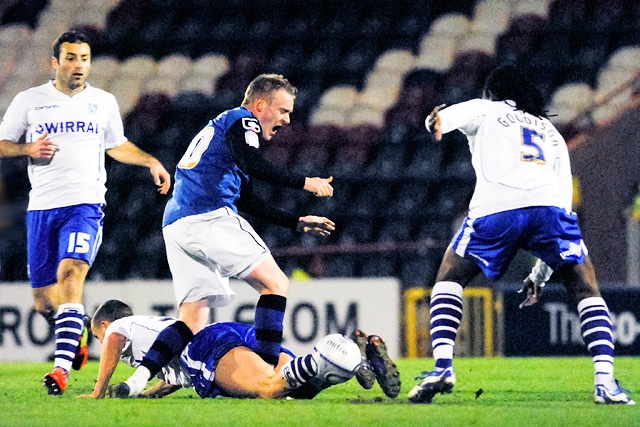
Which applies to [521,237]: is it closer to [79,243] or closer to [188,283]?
[188,283]

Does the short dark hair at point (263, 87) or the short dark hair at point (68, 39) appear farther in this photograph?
the short dark hair at point (68, 39)

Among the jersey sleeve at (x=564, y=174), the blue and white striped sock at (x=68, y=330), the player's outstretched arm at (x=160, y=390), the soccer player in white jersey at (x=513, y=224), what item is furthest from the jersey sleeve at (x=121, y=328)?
the jersey sleeve at (x=564, y=174)

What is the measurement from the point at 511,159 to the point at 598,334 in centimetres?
87

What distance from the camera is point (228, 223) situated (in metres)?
5.40

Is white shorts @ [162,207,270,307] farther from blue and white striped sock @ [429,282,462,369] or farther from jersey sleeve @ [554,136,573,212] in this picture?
jersey sleeve @ [554,136,573,212]

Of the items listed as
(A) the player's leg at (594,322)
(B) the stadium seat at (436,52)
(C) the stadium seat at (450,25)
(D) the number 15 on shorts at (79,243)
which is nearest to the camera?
(A) the player's leg at (594,322)

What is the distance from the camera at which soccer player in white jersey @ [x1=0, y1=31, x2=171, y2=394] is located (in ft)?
20.5

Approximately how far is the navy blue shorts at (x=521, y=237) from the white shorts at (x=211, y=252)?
0.97 metres

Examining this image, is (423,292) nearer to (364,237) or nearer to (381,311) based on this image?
(381,311)

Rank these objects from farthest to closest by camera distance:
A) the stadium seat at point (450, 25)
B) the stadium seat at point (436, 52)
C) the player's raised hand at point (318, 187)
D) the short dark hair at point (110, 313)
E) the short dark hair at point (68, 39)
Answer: the stadium seat at point (450, 25)
the stadium seat at point (436, 52)
the short dark hair at point (68, 39)
the short dark hair at point (110, 313)
the player's raised hand at point (318, 187)

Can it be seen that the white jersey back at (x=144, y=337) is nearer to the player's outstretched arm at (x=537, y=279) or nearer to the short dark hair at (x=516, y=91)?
the player's outstretched arm at (x=537, y=279)

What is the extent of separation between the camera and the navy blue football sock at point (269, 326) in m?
5.30

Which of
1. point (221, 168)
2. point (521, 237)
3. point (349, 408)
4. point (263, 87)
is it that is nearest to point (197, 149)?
point (221, 168)

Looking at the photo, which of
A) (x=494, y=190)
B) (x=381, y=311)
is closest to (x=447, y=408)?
(x=494, y=190)
